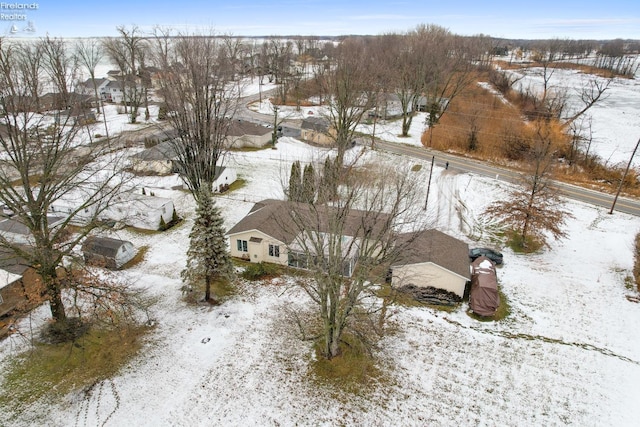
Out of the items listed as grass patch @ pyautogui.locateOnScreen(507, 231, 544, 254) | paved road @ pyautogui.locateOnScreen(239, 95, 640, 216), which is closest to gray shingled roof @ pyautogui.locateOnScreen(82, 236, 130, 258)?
paved road @ pyautogui.locateOnScreen(239, 95, 640, 216)

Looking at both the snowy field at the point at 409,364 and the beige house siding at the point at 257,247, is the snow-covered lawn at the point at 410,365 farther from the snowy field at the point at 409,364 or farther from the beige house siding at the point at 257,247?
the beige house siding at the point at 257,247

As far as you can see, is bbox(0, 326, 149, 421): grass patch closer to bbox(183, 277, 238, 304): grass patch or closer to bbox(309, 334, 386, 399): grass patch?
bbox(183, 277, 238, 304): grass patch

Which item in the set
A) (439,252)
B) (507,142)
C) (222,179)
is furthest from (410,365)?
(507,142)

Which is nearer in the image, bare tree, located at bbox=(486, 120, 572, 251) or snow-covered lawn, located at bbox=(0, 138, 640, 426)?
snow-covered lawn, located at bbox=(0, 138, 640, 426)

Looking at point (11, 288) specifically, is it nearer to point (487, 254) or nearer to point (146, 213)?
point (146, 213)

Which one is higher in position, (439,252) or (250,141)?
(250,141)

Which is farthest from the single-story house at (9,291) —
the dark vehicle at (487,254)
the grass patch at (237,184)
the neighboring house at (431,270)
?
the dark vehicle at (487,254)
